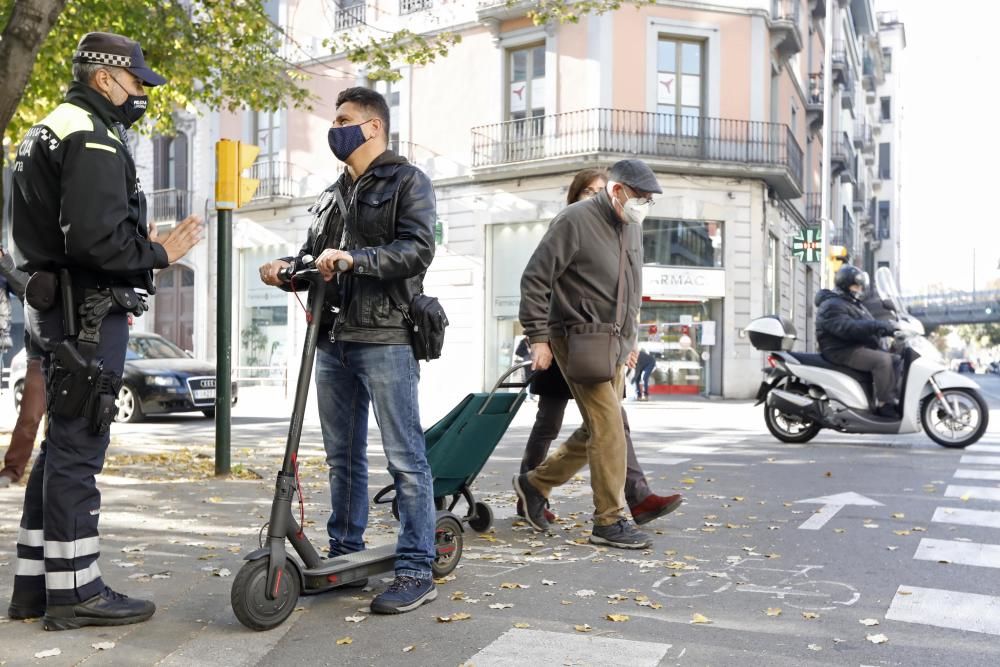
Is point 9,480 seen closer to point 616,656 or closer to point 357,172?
point 357,172

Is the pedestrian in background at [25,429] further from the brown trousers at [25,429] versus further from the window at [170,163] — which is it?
the window at [170,163]

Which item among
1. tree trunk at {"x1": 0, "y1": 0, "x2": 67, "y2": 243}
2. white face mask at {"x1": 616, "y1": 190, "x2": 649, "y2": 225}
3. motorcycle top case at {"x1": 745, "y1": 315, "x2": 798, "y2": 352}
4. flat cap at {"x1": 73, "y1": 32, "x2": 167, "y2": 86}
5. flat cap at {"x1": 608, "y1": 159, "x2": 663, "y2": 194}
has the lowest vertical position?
motorcycle top case at {"x1": 745, "y1": 315, "x2": 798, "y2": 352}

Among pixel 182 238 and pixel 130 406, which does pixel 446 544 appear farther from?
pixel 130 406

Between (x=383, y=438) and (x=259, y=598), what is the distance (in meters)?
0.84

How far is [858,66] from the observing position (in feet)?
163

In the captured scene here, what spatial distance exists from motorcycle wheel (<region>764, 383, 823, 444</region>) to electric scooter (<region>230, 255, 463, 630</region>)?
757cm

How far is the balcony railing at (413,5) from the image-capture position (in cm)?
2727

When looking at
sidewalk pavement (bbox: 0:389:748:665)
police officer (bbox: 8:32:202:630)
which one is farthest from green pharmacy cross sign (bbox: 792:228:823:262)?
police officer (bbox: 8:32:202:630)

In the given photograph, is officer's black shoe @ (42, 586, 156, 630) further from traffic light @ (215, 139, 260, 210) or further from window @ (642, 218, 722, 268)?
window @ (642, 218, 722, 268)

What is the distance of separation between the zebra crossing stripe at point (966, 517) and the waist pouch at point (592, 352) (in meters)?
2.45

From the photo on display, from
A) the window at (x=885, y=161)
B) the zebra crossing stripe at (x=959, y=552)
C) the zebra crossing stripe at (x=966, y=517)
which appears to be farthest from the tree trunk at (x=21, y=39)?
the window at (x=885, y=161)

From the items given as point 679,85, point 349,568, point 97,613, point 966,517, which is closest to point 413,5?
point 679,85

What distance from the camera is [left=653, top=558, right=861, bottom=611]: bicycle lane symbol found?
4407mm

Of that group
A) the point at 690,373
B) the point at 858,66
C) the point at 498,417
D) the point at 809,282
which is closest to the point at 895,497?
the point at 498,417
